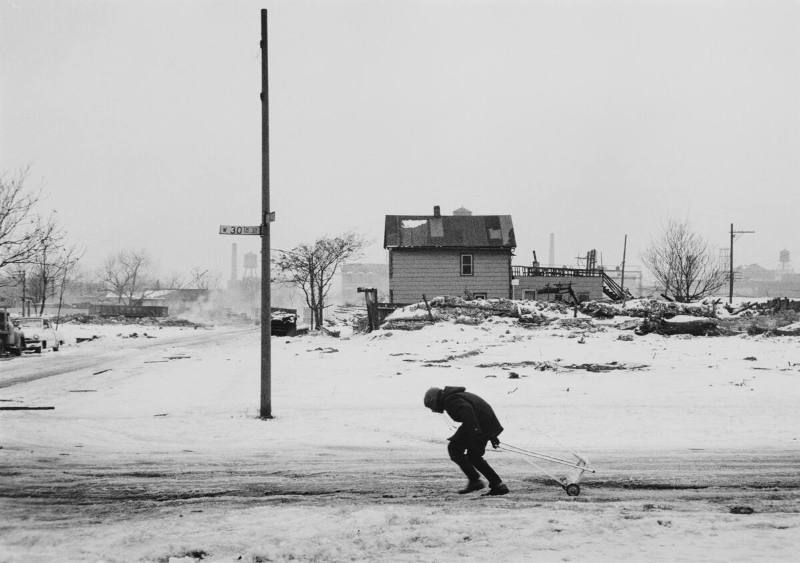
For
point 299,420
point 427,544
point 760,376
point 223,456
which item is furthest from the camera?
point 760,376

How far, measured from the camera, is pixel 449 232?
132ft

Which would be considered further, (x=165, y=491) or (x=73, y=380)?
(x=73, y=380)

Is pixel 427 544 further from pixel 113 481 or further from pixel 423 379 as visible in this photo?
pixel 423 379

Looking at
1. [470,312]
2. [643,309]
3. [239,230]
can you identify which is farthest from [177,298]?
[239,230]

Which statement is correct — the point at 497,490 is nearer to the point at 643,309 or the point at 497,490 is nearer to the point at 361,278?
the point at 643,309

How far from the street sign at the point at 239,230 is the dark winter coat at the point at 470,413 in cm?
579

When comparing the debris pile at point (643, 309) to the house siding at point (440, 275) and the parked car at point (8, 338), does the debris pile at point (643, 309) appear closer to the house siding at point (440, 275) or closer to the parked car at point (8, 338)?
the house siding at point (440, 275)

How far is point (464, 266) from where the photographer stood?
39781 millimetres

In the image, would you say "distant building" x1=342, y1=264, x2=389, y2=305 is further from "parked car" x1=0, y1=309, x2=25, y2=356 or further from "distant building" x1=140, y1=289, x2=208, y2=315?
"parked car" x1=0, y1=309, x2=25, y2=356

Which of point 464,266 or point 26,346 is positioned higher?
point 464,266

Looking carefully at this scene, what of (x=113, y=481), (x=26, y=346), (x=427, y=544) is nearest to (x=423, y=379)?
(x=113, y=481)

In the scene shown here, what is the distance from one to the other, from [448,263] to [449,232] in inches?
86.2

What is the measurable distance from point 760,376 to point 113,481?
14651 millimetres

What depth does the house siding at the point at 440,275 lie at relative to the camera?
39.4 metres
